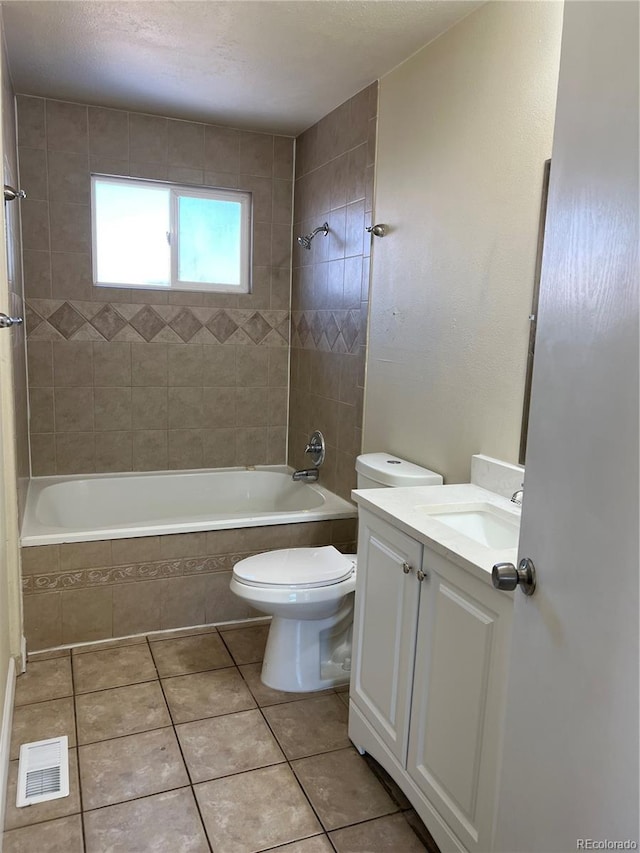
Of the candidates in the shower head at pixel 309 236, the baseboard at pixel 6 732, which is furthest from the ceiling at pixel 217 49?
the baseboard at pixel 6 732

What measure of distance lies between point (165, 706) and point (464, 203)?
6.84 ft

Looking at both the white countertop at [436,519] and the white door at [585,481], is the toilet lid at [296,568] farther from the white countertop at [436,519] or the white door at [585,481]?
the white door at [585,481]

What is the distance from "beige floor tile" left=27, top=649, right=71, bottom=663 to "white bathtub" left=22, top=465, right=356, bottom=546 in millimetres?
520

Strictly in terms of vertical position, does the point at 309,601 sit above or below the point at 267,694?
above

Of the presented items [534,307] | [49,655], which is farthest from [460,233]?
[49,655]

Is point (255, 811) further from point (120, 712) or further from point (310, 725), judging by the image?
point (120, 712)

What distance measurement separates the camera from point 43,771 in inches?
75.7

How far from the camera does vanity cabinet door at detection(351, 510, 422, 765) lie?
1.71 m

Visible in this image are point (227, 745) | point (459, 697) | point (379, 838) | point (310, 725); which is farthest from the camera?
point (310, 725)

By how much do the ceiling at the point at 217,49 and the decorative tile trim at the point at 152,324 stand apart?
1.04 metres

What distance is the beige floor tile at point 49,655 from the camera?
259 centimetres

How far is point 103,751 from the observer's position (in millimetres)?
2031

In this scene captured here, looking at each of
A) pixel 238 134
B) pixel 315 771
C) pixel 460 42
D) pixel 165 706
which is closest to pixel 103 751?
pixel 165 706

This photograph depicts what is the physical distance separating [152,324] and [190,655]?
185 cm
